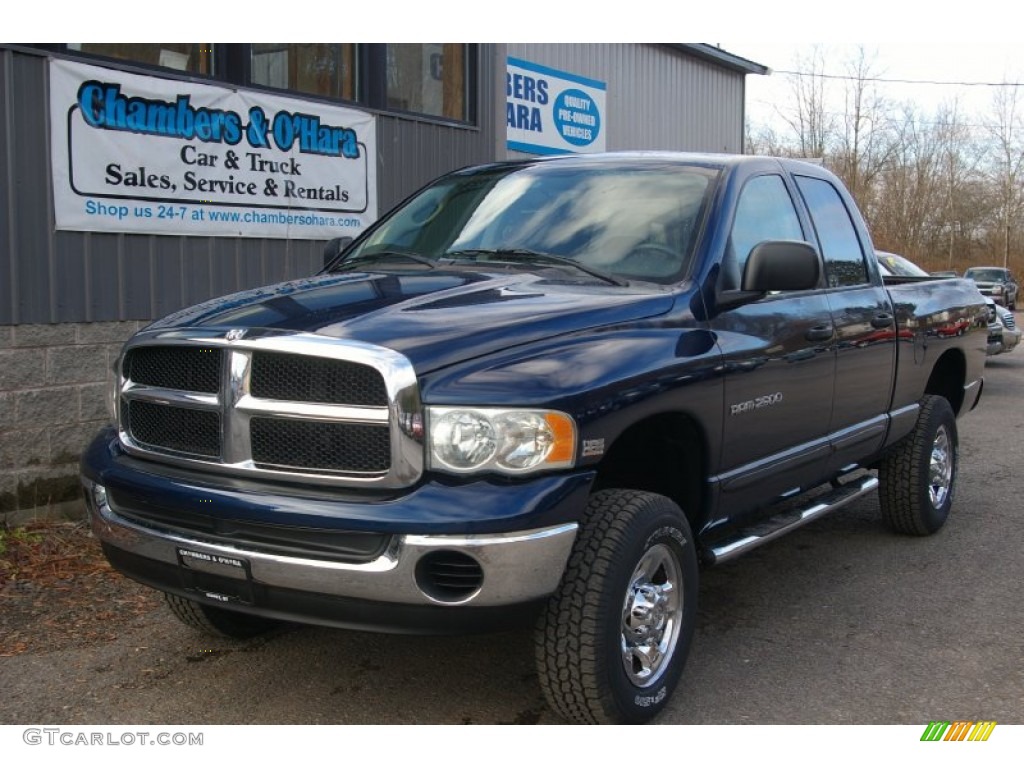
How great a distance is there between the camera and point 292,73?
779 centimetres

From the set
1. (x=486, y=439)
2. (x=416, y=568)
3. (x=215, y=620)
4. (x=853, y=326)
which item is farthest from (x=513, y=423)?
(x=853, y=326)

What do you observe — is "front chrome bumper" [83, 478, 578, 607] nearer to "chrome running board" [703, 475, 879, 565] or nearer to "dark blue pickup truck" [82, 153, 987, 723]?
"dark blue pickup truck" [82, 153, 987, 723]

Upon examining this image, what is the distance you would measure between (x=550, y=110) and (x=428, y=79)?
9.16 ft

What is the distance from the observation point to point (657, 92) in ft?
46.1

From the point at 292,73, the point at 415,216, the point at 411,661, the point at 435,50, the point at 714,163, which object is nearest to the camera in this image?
the point at 411,661

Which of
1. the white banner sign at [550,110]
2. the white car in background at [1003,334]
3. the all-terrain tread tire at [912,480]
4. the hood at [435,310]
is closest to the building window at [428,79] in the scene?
the white banner sign at [550,110]

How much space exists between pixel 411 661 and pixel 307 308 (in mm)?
1522

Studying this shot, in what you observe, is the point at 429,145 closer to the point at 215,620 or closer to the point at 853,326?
the point at 853,326

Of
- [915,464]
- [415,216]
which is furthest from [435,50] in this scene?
[915,464]

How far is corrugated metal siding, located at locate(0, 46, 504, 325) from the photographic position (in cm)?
589

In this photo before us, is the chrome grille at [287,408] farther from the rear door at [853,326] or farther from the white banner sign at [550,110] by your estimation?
the white banner sign at [550,110]
